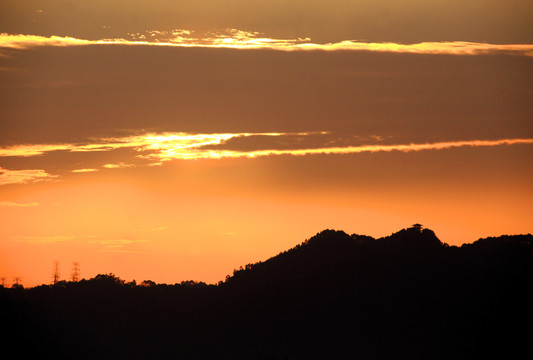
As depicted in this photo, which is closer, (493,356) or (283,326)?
(493,356)

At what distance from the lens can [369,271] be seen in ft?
619

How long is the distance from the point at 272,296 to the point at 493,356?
49.4 m

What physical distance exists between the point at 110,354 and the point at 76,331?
12460mm

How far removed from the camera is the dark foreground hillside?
525 ft

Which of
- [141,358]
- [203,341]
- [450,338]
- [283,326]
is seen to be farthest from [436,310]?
[141,358]

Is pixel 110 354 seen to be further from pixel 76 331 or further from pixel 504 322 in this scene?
pixel 504 322

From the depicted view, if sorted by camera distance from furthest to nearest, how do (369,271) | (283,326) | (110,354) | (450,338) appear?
(369,271)
(283,326)
(450,338)
(110,354)

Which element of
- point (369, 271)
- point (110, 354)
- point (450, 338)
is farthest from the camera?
point (369, 271)

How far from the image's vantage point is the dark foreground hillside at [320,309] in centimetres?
15988

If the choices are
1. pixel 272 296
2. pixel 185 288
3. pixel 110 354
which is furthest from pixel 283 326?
pixel 110 354

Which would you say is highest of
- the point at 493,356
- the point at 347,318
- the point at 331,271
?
the point at 331,271

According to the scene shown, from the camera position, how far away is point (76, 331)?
162750 millimetres

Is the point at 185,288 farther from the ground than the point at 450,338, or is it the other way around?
the point at 185,288

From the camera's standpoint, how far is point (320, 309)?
18162 centimetres
